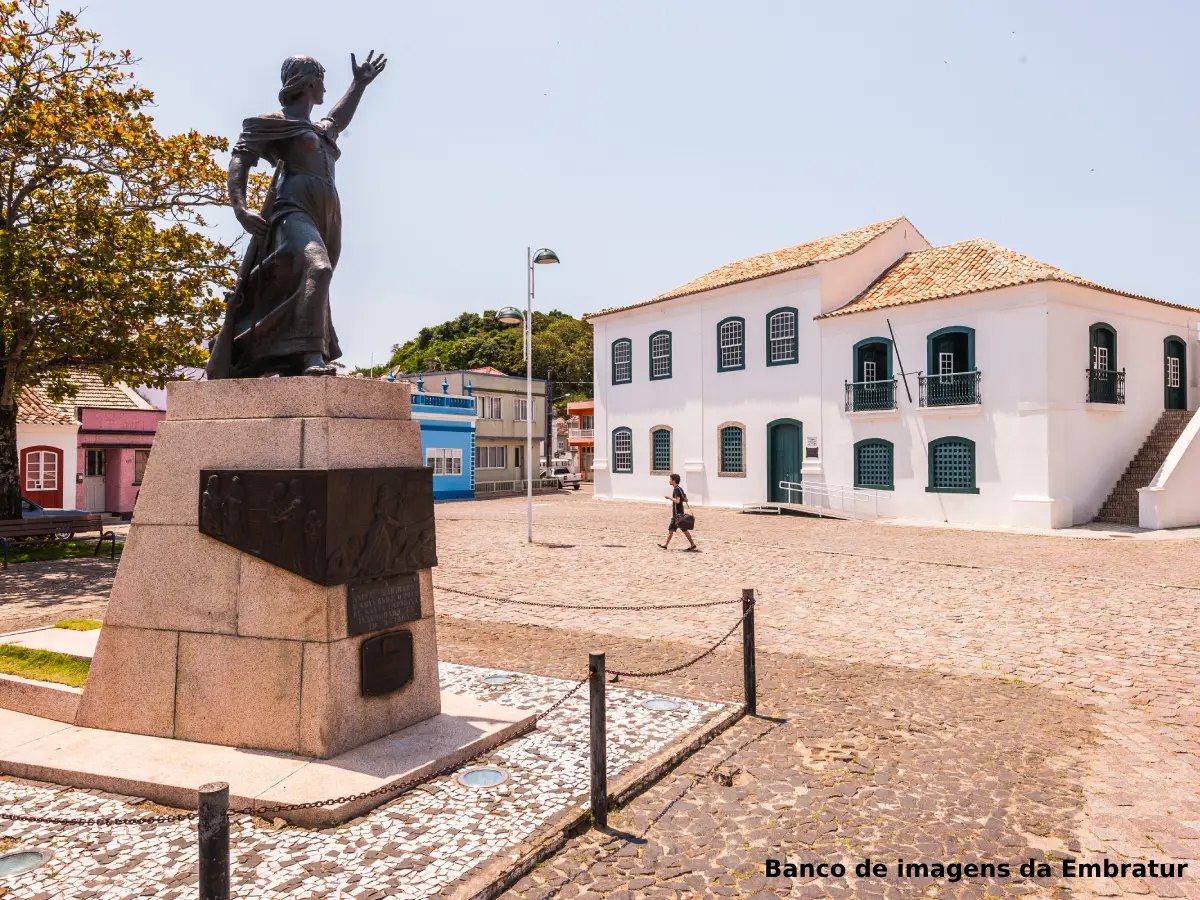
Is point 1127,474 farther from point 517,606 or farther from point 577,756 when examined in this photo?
point 577,756

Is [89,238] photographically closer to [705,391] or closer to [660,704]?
[660,704]

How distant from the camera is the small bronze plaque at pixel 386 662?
15.5 ft

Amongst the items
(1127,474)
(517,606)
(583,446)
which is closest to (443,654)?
(517,606)

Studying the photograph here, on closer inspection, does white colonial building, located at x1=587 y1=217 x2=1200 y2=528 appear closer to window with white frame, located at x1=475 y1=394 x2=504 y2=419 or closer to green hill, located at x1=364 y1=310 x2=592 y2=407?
window with white frame, located at x1=475 y1=394 x2=504 y2=419

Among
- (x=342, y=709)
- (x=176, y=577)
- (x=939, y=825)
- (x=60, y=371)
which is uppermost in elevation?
(x=60, y=371)

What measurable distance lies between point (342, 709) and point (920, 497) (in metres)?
19.2

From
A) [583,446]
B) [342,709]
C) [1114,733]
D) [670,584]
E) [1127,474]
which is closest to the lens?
[342,709]

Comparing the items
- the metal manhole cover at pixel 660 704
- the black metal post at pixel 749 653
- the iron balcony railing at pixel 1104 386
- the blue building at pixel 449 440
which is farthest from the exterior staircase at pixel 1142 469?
the blue building at pixel 449 440

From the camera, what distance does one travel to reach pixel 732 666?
696 centimetres

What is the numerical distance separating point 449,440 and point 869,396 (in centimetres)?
1811

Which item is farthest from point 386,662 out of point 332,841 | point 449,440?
point 449,440

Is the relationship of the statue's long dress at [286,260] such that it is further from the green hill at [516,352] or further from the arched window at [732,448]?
the green hill at [516,352]

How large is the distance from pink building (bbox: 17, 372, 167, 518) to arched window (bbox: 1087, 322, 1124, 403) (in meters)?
24.3

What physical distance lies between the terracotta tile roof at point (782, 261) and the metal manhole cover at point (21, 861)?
72.7 feet
